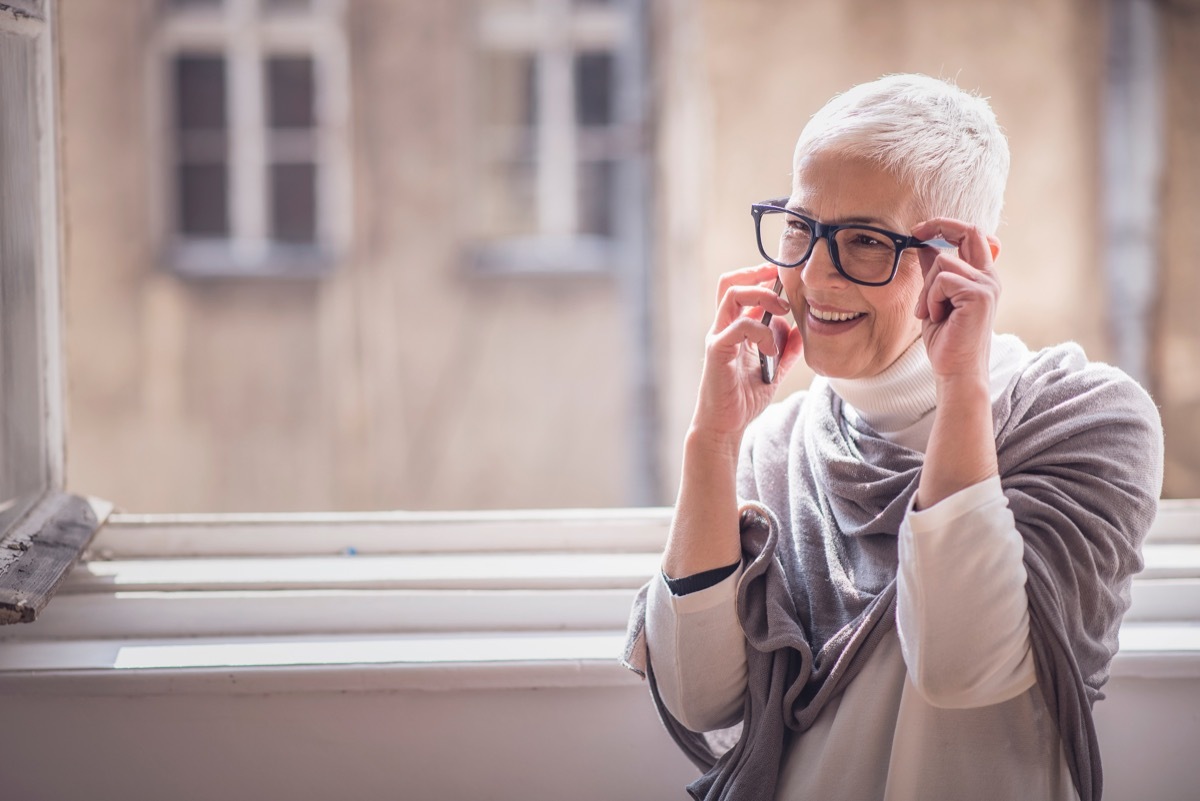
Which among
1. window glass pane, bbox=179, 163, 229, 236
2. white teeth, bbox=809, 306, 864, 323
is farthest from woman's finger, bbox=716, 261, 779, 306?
window glass pane, bbox=179, 163, 229, 236

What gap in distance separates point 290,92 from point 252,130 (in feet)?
1.07

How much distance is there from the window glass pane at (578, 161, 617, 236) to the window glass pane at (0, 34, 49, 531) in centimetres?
532

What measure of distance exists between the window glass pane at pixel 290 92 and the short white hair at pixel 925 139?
238 inches

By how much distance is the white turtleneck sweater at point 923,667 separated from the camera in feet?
3.77

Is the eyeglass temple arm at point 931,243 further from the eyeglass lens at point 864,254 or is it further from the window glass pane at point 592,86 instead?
the window glass pane at point 592,86

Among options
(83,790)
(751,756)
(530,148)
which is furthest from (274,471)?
(751,756)

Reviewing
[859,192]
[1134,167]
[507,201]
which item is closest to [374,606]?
[859,192]

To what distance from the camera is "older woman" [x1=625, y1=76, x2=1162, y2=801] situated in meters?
1.16

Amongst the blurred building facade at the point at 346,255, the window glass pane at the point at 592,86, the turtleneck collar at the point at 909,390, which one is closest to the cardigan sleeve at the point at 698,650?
the turtleneck collar at the point at 909,390

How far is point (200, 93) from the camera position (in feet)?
22.5

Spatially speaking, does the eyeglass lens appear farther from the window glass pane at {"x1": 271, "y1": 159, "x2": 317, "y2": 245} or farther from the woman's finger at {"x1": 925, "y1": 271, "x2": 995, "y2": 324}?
the window glass pane at {"x1": 271, "y1": 159, "x2": 317, "y2": 245}

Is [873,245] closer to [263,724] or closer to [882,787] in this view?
[882,787]

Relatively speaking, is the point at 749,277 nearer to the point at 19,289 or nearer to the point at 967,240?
the point at 967,240

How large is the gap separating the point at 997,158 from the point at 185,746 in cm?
135
